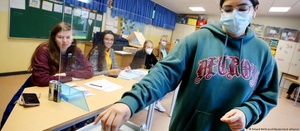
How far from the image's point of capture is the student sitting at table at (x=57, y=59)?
4.87 feet

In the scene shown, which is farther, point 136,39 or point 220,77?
point 136,39

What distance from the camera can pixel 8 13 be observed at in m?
3.27

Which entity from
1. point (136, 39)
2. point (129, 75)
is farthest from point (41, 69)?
point (136, 39)

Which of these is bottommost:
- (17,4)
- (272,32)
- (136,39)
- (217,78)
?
(217,78)

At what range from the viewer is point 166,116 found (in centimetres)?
290

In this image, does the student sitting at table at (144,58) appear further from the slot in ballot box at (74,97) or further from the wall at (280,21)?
the wall at (280,21)

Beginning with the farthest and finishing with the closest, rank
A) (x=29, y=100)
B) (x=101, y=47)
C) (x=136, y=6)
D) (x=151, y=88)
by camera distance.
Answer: (x=136, y=6) → (x=101, y=47) → (x=29, y=100) → (x=151, y=88)

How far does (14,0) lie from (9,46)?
865mm

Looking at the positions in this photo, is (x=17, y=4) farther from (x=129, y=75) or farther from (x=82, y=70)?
(x=129, y=75)

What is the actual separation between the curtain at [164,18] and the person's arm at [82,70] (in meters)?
5.69

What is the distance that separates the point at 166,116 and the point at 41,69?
198cm

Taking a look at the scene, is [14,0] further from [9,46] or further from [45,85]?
[45,85]

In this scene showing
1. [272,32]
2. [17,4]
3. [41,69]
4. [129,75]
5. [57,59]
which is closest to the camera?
[41,69]

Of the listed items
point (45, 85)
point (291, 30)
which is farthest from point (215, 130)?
point (291, 30)
